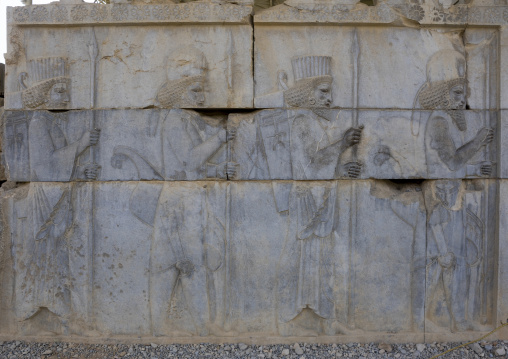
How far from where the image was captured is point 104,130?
4195 millimetres

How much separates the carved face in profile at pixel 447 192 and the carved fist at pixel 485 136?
1.70 feet

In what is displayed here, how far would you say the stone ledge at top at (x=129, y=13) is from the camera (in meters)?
4.10

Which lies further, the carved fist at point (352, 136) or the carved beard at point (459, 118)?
the carved beard at point (459, 118)

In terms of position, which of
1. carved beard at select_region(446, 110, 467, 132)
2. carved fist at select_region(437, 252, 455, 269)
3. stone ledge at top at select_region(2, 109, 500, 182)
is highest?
carved beard at select_region(446, 110, 467, 132)

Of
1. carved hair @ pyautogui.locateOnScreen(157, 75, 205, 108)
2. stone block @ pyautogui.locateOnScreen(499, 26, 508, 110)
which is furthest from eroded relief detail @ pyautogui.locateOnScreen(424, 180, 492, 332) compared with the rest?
carved hair @ pyautogui.locateOnScreen(157, 75, 205, 108)

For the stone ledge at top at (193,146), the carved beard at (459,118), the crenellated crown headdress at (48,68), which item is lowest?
the stone ledge at top at (193,146)

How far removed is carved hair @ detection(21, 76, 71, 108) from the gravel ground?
258 cm

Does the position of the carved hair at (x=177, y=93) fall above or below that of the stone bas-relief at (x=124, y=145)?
above

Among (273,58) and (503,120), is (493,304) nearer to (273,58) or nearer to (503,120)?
(503,120)

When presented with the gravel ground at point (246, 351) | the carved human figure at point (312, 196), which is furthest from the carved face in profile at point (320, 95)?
the gravel ground at point (246, 351)

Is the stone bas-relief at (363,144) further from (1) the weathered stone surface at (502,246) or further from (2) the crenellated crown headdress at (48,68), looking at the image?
(2) the crenellated crown headdress at (48,68)

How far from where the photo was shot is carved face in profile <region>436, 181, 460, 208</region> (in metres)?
4.26

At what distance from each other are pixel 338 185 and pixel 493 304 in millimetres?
2144

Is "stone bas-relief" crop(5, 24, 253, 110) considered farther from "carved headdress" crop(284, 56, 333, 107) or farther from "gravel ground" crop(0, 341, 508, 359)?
"gravel ground" crop(0, 341, 508, 359)
